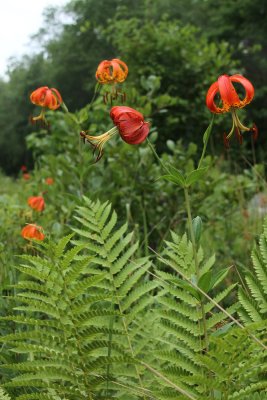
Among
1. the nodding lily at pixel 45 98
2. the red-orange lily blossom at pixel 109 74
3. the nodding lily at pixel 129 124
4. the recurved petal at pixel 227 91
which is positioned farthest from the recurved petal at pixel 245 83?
the nodding lily at pixel 45 98

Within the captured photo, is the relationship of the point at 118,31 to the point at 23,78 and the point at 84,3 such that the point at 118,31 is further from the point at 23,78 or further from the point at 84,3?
the point at 23,78

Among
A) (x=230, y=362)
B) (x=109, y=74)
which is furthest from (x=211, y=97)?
(x=109, y=74)

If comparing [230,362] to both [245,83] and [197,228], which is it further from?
[245,83]

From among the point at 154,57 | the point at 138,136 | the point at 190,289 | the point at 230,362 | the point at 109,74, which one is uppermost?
the point at 154,57

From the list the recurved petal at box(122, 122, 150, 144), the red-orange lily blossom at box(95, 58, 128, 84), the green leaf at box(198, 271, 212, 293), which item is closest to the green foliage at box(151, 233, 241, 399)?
the green leaf at box(198, 271, 212, 293)

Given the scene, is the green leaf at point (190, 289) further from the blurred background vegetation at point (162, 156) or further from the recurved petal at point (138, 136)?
the blurred background vegetation at point (162, 156)

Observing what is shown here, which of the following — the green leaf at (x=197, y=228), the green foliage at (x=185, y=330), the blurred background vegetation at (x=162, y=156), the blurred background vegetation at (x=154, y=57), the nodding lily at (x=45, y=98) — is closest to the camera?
the green foliage at (x=185, y=330)

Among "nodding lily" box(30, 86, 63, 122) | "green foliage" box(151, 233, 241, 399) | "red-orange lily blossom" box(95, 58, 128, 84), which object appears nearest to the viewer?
"green foliage" box(151, 233, 241, 399)

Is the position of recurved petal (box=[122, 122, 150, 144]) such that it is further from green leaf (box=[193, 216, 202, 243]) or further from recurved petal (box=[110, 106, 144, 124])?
green leaf (box=[193, 216, 202, 243])

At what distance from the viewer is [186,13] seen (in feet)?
65.7

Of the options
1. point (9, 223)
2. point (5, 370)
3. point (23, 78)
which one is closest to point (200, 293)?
point (5, 370)

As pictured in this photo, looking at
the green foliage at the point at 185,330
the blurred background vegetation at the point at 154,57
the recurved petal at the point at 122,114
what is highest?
the blurred background vegetation at the point at 154,57

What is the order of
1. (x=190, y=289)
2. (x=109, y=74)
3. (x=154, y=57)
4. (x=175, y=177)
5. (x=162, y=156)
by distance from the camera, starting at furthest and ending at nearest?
(x=154, y=57), (x=162, y=156), (x=109, y=74), (x=175, y=177), (x=190, y=289)

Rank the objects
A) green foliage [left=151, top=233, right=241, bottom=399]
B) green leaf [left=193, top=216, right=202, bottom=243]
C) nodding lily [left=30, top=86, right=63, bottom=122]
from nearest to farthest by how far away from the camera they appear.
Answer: green foliage [left=151, top=233, right=241, bottom=399]
green leaf [left=193, top=216, right=202, bottom=243]
nodding lily [left=30, top=86, right=63, bottom=122]
